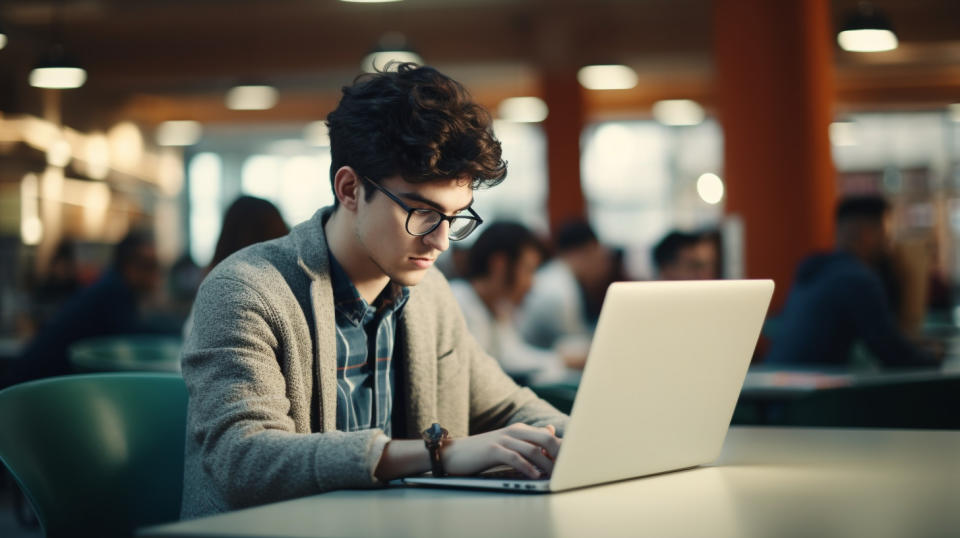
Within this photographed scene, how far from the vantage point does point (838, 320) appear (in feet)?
13.5

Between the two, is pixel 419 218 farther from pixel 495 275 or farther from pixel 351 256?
pixel 495 275

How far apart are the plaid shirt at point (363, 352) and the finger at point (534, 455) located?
1.52ft

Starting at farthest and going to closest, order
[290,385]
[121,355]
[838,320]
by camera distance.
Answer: [121,355]
[838,320]
[290,385]

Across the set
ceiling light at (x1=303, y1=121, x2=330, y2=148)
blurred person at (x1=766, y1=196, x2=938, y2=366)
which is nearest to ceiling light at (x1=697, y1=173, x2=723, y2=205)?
ceiling light at (x1=303, y1=121, x2=330, y2=148)

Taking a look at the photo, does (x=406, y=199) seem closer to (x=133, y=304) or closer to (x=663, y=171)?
(x=133, y=304)

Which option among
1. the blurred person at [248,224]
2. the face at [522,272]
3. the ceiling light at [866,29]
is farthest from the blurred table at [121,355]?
the ceiling light at [866,29]

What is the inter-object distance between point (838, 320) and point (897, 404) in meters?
1.46

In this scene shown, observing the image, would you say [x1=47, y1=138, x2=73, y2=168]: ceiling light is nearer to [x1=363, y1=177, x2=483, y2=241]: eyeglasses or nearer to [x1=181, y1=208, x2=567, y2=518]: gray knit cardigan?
[x1=181, y1=208, x2=567, y2=518]: gray knit cardigan

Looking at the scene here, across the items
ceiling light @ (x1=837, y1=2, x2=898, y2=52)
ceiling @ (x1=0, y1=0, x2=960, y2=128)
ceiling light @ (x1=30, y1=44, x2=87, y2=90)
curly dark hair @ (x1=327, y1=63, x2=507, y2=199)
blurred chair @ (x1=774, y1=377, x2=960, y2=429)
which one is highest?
ceiling @ (x1=0, y1=0, x2=960, y2=128)

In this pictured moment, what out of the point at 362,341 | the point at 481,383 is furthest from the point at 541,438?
the point at 481,383

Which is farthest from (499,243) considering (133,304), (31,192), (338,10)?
(31,192)

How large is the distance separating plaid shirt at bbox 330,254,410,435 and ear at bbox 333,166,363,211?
0.11 m

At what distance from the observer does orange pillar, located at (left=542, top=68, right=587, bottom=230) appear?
11633 millimetres

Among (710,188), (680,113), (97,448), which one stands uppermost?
(680,113)
